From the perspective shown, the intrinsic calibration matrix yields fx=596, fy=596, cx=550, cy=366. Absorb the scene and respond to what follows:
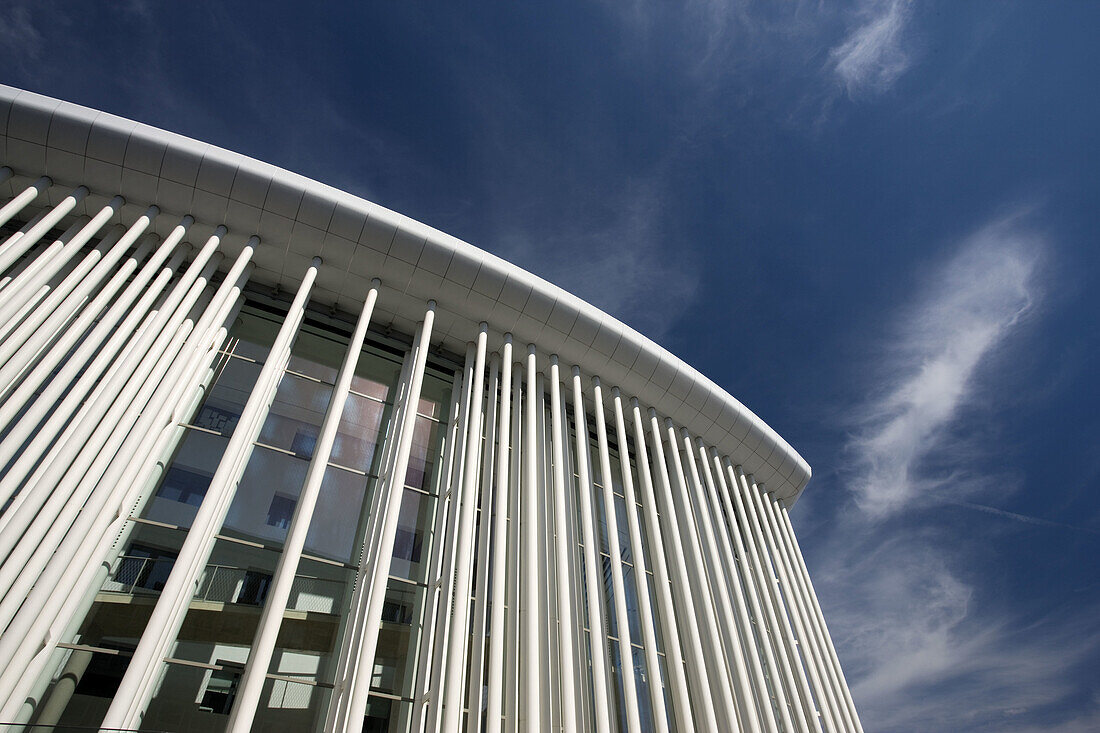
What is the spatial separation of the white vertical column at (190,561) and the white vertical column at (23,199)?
15.3 ft

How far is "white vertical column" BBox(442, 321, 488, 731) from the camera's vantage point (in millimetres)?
8789

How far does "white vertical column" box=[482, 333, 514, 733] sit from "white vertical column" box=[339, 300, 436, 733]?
5.92 ft

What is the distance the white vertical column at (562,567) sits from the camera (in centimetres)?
952


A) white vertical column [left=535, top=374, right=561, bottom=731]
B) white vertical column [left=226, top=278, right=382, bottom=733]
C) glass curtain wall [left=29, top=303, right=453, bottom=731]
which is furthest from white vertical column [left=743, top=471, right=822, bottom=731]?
white vertical column [left=226, top=278, right=382, bottom=733]

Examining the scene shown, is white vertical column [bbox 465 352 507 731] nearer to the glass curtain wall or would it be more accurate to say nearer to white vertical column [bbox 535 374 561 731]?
white vertical column [bbox 535 374 561 731]

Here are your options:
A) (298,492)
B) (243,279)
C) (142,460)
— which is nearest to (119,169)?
(243,279)

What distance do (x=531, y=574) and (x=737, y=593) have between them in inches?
241

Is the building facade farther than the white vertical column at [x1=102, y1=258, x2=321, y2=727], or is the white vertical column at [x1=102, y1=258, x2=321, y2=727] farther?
the building facade

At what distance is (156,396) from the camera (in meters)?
9.35

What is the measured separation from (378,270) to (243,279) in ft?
8.81

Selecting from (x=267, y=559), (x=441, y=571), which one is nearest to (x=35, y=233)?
(x=267, y=559)

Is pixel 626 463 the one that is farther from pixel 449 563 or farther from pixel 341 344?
pixel 341 344

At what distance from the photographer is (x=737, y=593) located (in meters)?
14.1

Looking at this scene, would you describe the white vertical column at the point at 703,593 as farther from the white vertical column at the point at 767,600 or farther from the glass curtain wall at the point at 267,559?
the glass curtain wall at the point at 267,559
